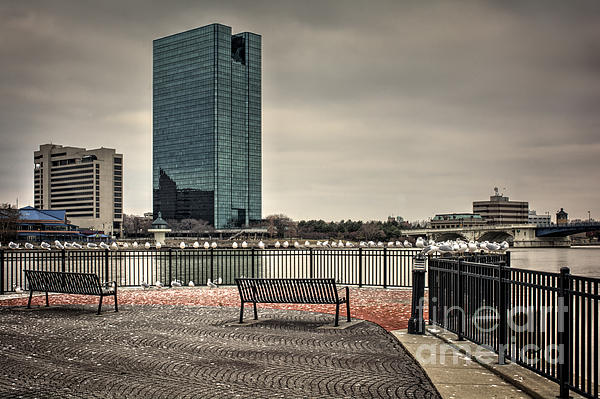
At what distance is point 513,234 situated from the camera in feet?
381

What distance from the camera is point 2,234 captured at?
9538 centimetres

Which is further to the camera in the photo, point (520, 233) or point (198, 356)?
point (520, 233)

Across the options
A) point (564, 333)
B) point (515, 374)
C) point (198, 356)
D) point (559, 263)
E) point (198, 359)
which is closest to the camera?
point (564, 333)

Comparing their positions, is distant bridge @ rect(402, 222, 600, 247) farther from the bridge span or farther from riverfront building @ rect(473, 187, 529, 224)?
riverfront building @ rect(473, 187, 529, 224)

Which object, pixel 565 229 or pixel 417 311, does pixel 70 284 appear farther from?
pixel 565 229

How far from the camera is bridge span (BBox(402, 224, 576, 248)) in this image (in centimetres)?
10856

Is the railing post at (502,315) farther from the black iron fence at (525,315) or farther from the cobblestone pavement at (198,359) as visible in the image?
the cobblestone pavement at (198,359)

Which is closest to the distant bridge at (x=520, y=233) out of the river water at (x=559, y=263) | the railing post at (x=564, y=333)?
the river water at (x=559, y=263)

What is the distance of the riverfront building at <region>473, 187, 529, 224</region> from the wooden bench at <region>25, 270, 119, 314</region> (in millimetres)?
181057

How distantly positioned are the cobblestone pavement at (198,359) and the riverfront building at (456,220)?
161 meters

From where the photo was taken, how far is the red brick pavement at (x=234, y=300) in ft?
48.2

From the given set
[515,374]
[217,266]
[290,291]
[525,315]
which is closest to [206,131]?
[217,266]

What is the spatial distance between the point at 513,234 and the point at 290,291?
111 meters

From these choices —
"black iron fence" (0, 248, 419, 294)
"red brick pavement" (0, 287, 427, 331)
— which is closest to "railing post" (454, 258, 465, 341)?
"red brick pavement" (0, 287, 427, 331)
